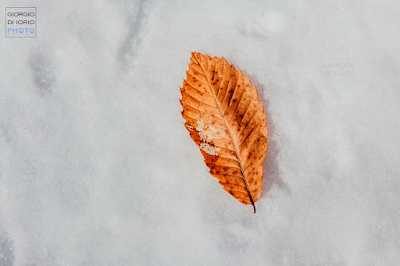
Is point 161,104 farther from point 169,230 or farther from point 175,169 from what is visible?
point 169,230

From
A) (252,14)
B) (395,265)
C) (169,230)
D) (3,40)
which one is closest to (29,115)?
(3,40)

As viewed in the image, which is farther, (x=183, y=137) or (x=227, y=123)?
(x=183, y=137)

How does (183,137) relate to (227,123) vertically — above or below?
below
